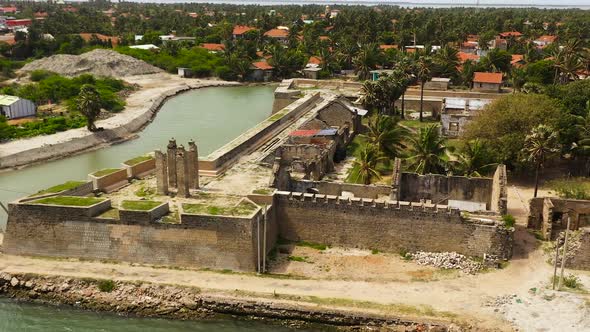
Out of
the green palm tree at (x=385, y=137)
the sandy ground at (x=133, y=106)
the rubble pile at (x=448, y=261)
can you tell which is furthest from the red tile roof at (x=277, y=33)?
the rubble pile at (x=448, y=261)

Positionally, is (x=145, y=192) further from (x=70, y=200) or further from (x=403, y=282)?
(x=403, y=282)

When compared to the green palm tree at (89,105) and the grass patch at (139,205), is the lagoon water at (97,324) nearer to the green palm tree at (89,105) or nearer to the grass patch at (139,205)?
the grass patch at (139,205)

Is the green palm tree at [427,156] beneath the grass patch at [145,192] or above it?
above

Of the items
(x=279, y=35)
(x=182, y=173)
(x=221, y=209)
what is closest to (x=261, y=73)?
(x=279, y=35)

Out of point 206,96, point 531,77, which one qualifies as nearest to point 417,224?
point 531,77

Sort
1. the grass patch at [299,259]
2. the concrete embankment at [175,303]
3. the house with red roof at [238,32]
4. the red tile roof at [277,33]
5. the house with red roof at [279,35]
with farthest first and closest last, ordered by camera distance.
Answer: the red tile roof at [277,33] → the house with red roof at [238,32] → the house with red roof at [279,35] → the grass patch at [299,259] → the concrete embankment at [175,303]

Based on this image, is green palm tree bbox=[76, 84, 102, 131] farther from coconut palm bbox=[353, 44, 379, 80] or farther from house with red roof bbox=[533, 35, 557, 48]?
house with red roof bbox=[533, 35, 557, 48]

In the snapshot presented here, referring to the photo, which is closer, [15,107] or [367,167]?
[367,167]
